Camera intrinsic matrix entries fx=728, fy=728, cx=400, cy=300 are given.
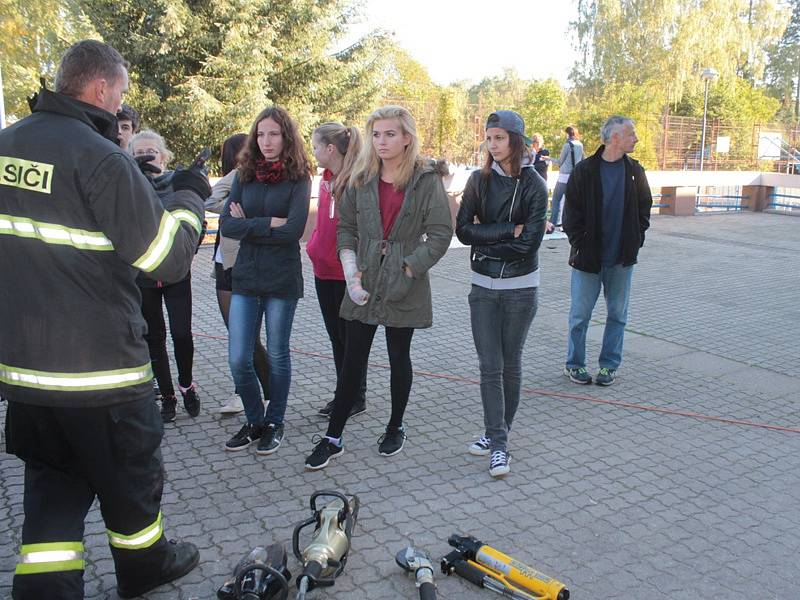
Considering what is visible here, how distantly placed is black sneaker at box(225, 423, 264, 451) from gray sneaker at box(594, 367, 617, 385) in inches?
112

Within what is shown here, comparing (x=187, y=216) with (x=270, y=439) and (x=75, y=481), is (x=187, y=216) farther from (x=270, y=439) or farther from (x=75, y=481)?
(x=270, y=439)

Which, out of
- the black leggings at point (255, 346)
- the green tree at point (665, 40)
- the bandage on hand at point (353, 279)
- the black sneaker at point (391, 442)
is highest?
the green tree at point (665, 40)

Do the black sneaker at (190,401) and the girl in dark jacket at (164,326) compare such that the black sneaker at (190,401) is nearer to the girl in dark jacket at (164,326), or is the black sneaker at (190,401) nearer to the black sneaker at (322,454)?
the girl in dark jacket at (164,326)

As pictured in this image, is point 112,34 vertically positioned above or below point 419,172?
above

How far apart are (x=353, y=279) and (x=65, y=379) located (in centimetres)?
184

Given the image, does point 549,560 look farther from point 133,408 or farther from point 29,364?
point 29,364

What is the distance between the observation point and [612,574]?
3.25 m

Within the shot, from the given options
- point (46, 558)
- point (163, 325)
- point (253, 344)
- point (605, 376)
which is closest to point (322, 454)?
point (253, 344)

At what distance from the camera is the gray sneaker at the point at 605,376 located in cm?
589

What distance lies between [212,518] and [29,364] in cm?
144

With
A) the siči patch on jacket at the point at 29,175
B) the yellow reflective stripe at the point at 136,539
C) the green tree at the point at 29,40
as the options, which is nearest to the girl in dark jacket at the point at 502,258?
the yellow reflective stripe at the point at 136,539

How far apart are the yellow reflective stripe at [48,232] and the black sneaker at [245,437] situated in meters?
2.20

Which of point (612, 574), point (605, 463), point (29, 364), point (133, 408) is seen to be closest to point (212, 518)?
point (133, 408)

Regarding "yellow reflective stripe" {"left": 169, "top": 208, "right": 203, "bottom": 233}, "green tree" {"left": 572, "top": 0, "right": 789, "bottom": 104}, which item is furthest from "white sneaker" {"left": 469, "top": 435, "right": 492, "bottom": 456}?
"green tree" {"left": 572, "top": 0, "right": 789, "bottom": 104}
